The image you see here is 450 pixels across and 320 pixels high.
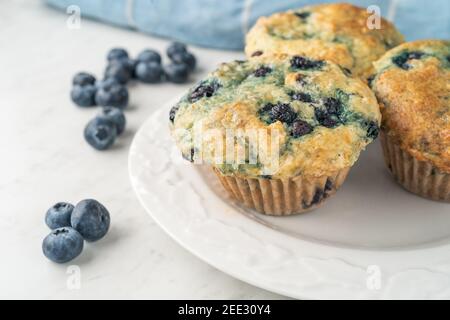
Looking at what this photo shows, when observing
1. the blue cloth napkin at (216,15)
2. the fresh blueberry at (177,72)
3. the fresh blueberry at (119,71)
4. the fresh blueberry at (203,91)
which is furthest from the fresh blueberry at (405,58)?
the fresh blueberry at (119,71)

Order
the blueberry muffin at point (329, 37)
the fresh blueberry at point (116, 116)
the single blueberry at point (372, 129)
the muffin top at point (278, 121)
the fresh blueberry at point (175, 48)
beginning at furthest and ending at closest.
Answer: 1. the fresh blueberry at point (175, 48)
2. the fresh blueberry at point (116, 116)
3. the blueberry muffin at point (329, 37)
4. the single blueberry at point (372, 129)
5. the muffin top at point (278, 121)

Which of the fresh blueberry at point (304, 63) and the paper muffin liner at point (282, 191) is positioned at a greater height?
the fresh blueberry at point (304, 63)

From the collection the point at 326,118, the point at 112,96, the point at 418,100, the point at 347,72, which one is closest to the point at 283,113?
the point at 326,118

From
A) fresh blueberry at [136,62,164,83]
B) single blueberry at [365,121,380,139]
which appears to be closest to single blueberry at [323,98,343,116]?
single blueberry at [365,121,380,139]

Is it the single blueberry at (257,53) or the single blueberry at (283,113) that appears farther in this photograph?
the single blueberry at (257,53)

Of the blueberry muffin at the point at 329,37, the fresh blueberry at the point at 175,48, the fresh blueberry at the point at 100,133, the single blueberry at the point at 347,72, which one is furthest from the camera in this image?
the fresh blueberry at the point at 175,48

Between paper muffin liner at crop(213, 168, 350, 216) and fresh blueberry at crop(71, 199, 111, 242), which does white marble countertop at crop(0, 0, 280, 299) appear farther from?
paper muffin liner at crop(213, 168, 350, 216)

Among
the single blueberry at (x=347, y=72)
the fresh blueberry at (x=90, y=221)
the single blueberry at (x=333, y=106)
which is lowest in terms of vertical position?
the fresh blueberry at (x=90, y=221)

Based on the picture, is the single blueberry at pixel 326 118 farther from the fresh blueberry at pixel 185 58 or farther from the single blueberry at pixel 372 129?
the fresh blueberry at pixel 185 58
